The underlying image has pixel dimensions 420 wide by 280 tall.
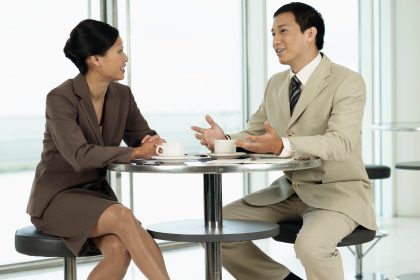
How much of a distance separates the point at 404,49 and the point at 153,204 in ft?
9.71

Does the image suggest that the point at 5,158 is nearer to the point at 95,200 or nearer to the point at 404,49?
the point at 404,49

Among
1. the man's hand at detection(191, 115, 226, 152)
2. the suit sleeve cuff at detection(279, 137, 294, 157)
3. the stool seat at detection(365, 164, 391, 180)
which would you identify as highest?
the man's hand at detection(191, 115, 226, 152)

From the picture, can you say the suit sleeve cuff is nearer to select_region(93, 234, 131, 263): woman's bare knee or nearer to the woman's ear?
select_region(93, 234, 131, 263): woman's bare knee

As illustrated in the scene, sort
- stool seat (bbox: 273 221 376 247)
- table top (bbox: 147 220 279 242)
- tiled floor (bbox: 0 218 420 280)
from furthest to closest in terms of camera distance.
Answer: tiled floor (bbox: 0 218 420 280) → stool seat (bbox: 273 221 376 247) → table top (bbox: 147 220 279 242)

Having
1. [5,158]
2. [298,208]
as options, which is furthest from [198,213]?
[5,158]

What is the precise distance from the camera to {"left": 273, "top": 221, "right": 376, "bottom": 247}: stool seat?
314cm

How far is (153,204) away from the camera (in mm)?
8344

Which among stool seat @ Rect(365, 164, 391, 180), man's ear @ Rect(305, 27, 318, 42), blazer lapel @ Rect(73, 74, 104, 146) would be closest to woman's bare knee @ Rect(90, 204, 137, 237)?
blazer lapel @ Rect(73, 74, 104, 146)

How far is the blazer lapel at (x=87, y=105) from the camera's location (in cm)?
322

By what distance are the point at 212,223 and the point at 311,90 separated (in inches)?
28.7

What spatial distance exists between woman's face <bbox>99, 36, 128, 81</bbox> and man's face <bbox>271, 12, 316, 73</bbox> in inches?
25.7

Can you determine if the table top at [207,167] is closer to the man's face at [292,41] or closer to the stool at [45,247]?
the stool at [45,247]

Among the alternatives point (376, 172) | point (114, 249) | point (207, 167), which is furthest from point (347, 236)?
point (376, 172)

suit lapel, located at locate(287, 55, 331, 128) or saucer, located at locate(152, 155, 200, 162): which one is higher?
suit lapel, located at locate(287, 55, 331, 128)
